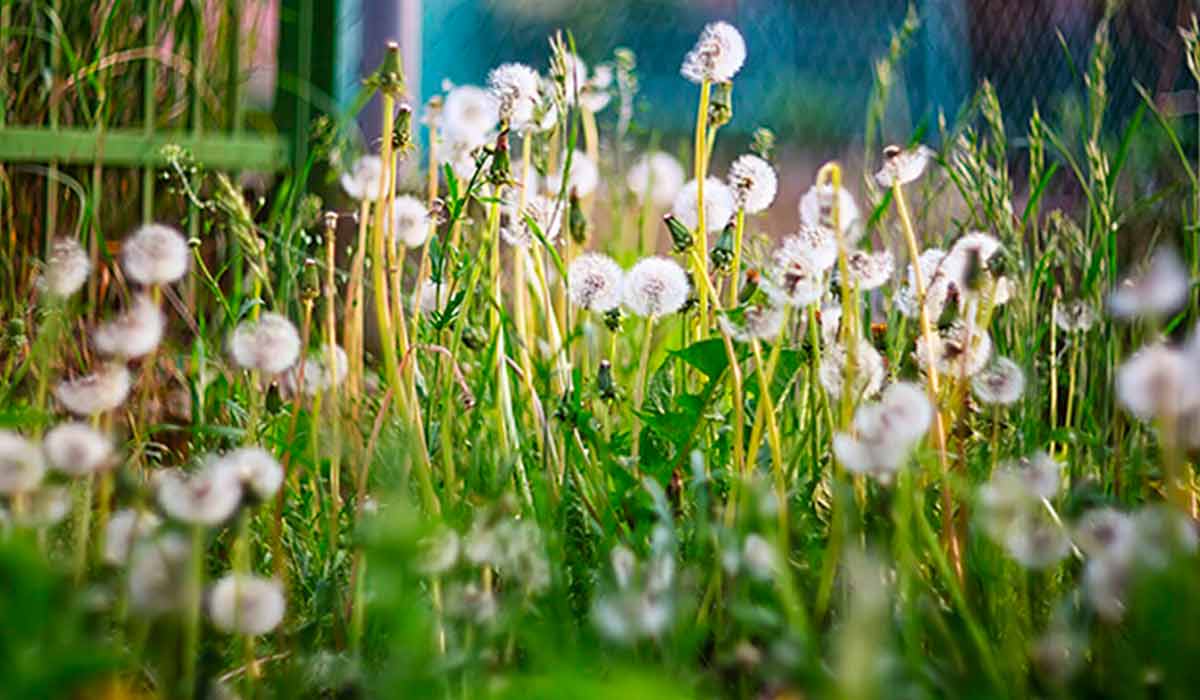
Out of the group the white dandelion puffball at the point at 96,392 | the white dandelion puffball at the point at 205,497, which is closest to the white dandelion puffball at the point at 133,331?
the white dandelion puffball at the point at 96,392

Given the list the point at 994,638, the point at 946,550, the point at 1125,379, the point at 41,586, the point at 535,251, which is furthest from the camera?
the point at 535,251

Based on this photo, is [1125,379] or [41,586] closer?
[41,586]

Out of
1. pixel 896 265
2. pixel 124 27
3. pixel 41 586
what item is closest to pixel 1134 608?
pixel 41 586

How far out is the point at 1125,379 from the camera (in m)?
0.75

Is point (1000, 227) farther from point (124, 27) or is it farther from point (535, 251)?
point (124, 27)

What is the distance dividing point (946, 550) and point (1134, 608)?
0.44 meters

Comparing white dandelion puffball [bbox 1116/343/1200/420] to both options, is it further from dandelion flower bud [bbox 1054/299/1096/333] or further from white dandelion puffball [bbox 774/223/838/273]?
dandelion flower bud [bbox 1054/299/1096/333]

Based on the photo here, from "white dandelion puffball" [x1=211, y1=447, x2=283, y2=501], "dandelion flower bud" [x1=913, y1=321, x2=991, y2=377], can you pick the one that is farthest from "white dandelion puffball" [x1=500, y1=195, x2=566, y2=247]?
"white dandelion puffball" [x1=211, y1=447, x2=283, y2=501]

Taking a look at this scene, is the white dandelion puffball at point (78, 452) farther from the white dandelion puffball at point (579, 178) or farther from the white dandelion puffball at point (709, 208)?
the white dandelion puffball at point (579, 178)

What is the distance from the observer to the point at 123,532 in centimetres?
87

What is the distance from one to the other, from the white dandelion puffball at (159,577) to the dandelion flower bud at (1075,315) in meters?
1.05

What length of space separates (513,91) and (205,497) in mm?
692

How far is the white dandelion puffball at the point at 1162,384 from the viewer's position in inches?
27.8

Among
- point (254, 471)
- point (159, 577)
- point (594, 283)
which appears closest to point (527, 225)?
→ point (594, 283)
